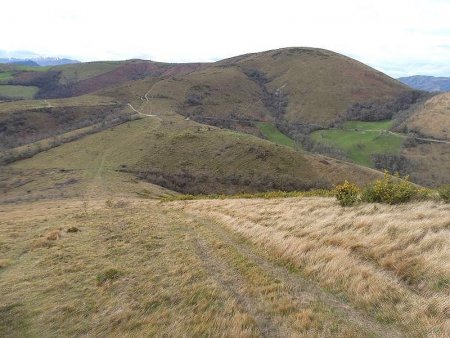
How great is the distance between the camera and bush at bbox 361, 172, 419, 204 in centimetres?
1925

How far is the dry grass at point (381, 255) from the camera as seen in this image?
8711 mm

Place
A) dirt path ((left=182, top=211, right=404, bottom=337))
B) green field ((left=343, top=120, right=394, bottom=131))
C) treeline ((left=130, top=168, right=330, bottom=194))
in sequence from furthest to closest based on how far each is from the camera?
green field ((left=343, top=120, right=394, bottom=131)), treeline ((left=130, top=168, right=330, bottom=194)), dirt path ((left=182, top=211, right=404, bottom=337))

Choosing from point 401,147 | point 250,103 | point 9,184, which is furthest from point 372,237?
point 250,103

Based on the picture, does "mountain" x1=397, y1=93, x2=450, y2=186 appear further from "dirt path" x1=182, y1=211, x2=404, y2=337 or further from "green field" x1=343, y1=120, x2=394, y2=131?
"dirt path" x1=182, y1=211, x2=404, y2=337

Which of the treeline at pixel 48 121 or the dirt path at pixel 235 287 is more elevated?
the dirt path at pixel 235 287

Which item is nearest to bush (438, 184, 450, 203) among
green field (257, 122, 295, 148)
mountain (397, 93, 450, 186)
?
mountain (397, 93, 450, 186)

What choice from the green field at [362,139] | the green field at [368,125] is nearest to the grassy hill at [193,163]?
the green field at [362,139]

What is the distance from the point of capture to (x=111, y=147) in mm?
104000

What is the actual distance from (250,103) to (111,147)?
339 ft

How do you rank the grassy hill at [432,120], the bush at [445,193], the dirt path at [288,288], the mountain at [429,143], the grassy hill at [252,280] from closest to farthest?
1. the dirt path at [288,288]
2. the grassy hill at [252,280]
3. the bush at [445,193]
4. the mountain at [429,143]
5. the grassy hill at [432,120]

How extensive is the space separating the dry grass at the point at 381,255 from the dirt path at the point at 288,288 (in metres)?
0.27

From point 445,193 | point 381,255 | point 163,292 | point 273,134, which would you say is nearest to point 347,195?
point 445,193

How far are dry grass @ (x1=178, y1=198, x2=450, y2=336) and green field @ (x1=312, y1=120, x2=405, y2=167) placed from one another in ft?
384

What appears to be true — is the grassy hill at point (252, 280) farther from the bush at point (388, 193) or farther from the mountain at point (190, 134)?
the mountain at point (190, 134)
